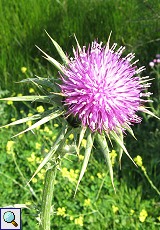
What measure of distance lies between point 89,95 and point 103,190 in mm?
1316

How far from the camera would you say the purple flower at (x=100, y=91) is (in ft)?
4.69

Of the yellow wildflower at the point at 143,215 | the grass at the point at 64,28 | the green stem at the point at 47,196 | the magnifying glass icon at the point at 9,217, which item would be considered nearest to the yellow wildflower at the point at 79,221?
the yellow wildflower at the point at 143,215

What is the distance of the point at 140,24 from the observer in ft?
12.0

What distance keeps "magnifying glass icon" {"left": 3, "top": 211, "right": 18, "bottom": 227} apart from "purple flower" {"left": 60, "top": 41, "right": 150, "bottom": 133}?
23.2 inches

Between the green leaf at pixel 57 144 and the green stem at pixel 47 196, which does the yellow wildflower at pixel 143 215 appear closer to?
the green stem at pixel 47 196

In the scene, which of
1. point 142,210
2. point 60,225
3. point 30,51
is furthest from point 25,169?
point 30,51

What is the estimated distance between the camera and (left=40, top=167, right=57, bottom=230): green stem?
1507 millimetres

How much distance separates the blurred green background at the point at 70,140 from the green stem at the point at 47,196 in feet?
0.26

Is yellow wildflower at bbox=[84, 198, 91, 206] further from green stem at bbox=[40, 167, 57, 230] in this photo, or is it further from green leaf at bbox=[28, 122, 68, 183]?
green leaf at bbox=[28, 122, 68, 183]

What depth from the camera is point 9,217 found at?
1802mm

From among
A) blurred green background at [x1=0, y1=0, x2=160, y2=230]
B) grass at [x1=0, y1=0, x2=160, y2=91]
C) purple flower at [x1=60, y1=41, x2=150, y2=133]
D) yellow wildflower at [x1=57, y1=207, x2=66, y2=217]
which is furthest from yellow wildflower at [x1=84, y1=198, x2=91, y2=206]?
grass at [x1=0, y1=0, x2=160, y2=91]

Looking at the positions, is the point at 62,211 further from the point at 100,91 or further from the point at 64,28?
the point at 64,28

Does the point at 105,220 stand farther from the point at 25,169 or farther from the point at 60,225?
the point at 25,169

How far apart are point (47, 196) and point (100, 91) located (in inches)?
16.0
